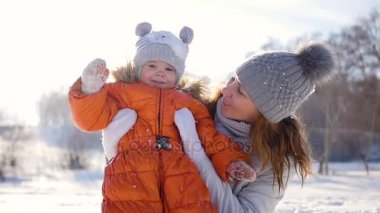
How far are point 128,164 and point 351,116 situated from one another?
34.8m

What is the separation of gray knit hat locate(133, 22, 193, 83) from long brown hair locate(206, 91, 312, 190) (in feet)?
1.74

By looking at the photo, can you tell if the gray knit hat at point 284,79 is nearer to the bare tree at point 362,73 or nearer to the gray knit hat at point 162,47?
the gray knit hat at point 162,47

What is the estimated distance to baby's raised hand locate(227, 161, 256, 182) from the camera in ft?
7.86

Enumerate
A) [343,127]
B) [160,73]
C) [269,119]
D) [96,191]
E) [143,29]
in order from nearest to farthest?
[269,119], [160,73], [143,29], [96,191], [343,127]

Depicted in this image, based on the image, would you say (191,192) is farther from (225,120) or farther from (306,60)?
(306,60)

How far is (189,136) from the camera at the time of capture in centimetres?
246

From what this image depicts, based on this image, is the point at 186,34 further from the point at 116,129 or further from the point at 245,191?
the point at 245,191

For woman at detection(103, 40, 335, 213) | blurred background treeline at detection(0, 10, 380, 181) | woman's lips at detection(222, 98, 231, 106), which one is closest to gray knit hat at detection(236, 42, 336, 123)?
woman at detection(103, 40, 335, 213)

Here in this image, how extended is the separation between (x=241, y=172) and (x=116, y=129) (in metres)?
0.60

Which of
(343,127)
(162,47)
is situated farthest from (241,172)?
(343,127)

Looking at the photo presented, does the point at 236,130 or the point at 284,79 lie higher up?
the point at 284,79

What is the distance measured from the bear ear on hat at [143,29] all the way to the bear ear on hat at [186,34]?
7.1 inches

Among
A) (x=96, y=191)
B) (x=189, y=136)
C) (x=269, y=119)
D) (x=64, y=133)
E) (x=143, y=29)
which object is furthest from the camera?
(x=64, y=133)

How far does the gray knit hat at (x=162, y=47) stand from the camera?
2.70 m
